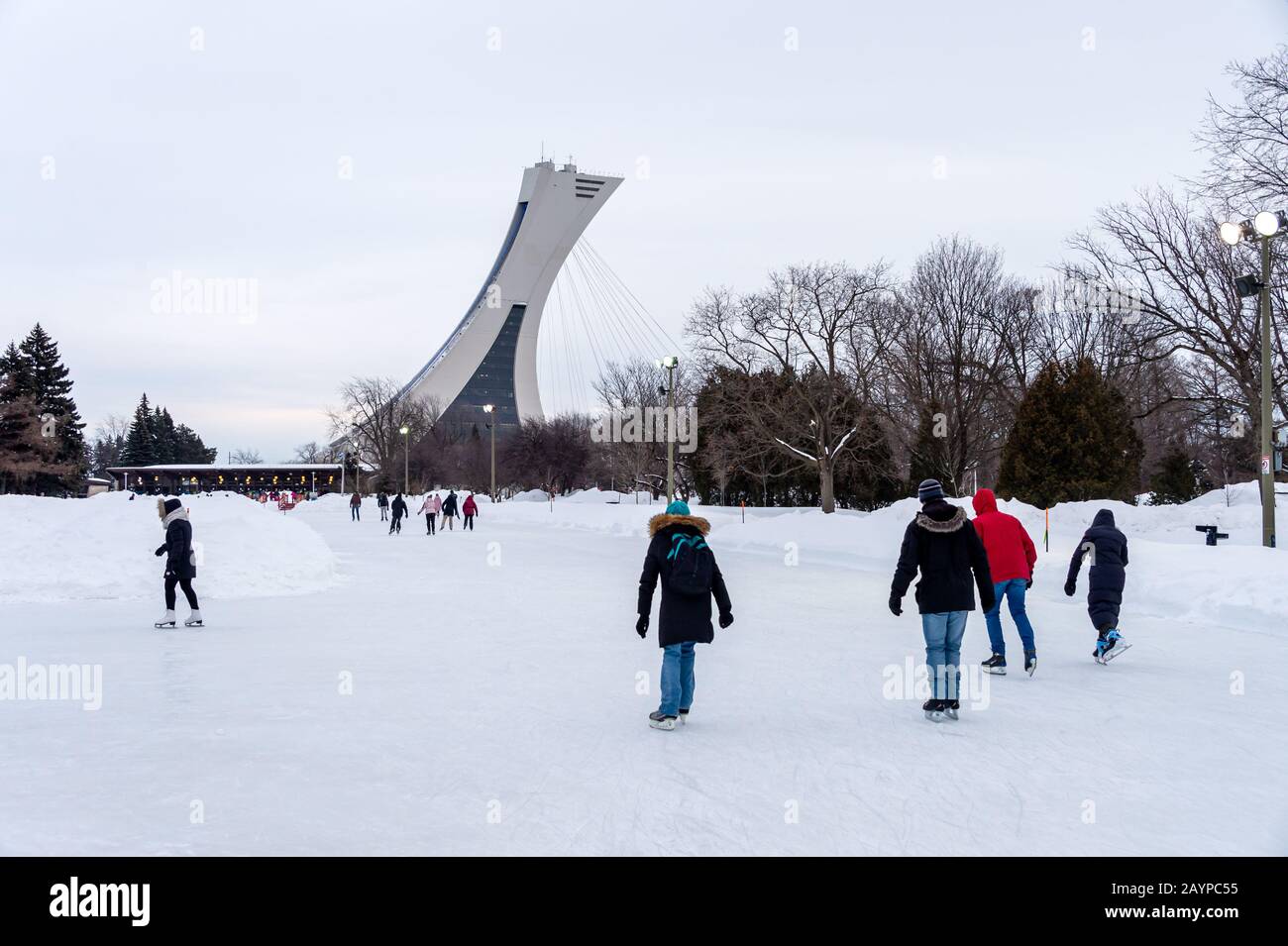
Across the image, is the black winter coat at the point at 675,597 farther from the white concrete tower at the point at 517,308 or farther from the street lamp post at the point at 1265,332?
the white concrete tower at the point at 517,308

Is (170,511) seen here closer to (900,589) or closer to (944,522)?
(900,589)

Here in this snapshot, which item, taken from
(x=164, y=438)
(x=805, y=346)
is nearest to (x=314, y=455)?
(x=164, y=438)

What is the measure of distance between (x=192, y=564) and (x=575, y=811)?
7867 millimetres

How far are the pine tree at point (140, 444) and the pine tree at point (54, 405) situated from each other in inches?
1447

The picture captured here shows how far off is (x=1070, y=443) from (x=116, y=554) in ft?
86.7

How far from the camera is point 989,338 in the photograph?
3762 cm

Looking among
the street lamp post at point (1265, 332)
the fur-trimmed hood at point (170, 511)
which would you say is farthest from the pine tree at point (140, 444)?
the street lamp post at point (1265, 332)

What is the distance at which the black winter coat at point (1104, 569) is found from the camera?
341 inches

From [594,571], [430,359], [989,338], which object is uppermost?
[430,359]

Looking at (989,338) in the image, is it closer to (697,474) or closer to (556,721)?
(697,474)

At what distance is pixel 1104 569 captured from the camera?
343 inches
